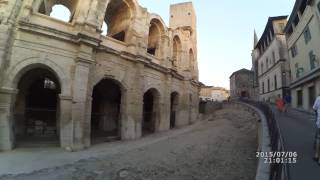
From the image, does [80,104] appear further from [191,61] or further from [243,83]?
[243,83]

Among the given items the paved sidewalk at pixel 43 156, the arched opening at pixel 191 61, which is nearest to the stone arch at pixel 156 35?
the arched opening at pixel 191 61

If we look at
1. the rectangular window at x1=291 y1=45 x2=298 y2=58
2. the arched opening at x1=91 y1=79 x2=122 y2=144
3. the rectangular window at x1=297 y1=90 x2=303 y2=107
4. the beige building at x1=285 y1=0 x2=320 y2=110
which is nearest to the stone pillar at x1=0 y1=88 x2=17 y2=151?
the arched opening at x1=91 y1=79 x2=122 y2=144

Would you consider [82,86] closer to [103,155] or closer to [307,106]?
[103,155]

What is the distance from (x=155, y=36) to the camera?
729 inches

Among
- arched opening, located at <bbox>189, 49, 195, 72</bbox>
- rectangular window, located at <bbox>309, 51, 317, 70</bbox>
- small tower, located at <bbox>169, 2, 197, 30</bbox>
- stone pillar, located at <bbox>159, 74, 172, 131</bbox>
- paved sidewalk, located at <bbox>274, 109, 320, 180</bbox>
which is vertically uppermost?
small tower, located at <bbox>169, 2, 197, 30</bbox>

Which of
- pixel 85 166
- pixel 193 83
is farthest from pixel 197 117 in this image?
pixel 85 166

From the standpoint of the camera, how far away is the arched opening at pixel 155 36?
1786cm

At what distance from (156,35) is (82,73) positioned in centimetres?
894

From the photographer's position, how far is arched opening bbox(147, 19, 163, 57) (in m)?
17.9

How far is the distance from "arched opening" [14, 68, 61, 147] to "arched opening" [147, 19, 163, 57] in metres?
7.96

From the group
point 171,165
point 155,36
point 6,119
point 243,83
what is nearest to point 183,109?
point 155,36

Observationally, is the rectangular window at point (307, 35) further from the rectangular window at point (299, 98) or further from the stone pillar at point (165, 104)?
the stone pillar at point (165, 104)

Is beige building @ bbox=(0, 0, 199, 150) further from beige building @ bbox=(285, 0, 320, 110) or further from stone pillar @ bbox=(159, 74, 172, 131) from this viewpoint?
beige building @ bbox=(285, 0, 320, 110)

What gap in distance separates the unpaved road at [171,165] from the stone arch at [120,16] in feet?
26.9
